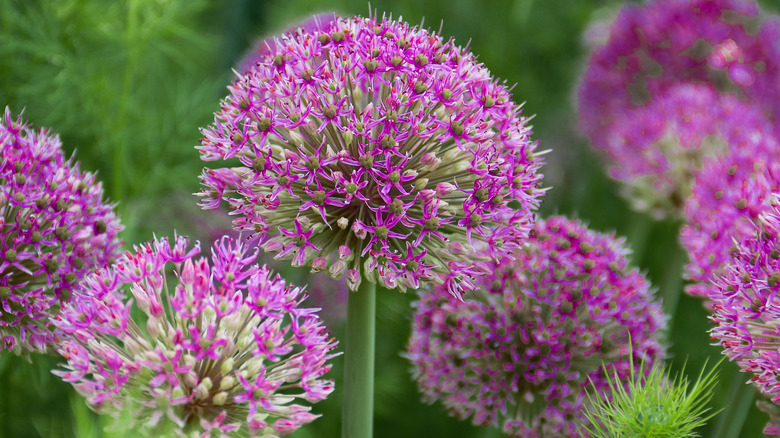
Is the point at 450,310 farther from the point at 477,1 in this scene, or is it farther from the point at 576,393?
the point at 477,1

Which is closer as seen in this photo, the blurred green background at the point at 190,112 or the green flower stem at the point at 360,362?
the green flower stem at the point at 360,362

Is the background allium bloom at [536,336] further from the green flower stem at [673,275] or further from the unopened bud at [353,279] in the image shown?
the green flower stem at [673,275]

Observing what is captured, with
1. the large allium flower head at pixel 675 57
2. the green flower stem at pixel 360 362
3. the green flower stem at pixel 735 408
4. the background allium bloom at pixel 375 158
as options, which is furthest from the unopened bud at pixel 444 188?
the large allium flower head at pixel 675 57

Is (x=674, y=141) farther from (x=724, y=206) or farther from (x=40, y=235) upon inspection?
(x=40, y=235)

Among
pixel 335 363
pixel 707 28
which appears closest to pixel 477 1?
pixel 707 28

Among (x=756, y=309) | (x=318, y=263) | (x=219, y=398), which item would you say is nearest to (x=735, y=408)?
(x=756, y=309)

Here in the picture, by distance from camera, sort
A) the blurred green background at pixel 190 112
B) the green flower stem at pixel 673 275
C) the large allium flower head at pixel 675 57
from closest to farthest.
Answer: the blurred green background at pixel 190 112 < the green flower stem at pixel 673 275 < the large allium flower head at pixel 675 57

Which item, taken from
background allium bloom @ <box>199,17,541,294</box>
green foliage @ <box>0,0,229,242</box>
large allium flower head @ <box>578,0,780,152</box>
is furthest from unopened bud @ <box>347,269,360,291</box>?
large allium flower head @ <box>578,0,780,152</box>
